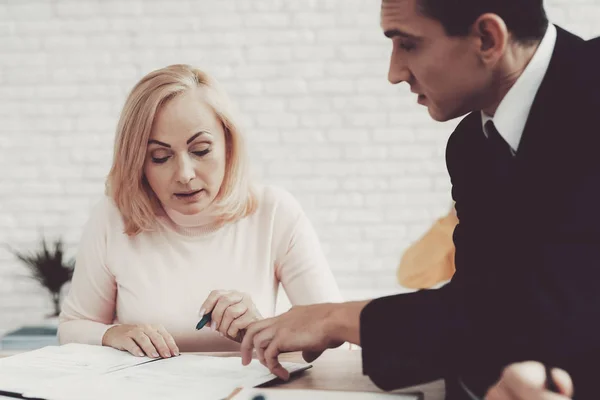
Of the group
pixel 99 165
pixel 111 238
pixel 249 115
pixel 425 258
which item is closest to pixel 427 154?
pixel 249 115

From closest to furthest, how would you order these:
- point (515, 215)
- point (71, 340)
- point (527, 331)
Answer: point (527, 331), point (515, 215), point (71, 340)

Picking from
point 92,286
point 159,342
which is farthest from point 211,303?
point 92,286

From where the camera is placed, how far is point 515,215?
101 centimetres

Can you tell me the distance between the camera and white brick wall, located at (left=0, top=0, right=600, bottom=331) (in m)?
3.25

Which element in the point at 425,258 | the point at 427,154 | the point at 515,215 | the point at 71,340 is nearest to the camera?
the point at 515,215

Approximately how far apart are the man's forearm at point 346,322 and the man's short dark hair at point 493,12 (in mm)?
422

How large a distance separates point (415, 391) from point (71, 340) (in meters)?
0.96

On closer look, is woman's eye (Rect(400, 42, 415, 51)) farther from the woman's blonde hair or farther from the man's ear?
the woman's blonde hair

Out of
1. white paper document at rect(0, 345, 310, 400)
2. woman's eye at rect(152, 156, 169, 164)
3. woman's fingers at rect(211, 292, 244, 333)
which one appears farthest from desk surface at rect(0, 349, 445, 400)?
woman's eye at rect(152, 156, 169, 164)

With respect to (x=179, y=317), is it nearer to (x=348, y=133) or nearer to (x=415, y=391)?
(x=415, y=391)

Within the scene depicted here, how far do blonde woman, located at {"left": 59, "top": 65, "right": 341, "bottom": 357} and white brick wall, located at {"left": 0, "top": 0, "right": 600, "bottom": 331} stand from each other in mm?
1365

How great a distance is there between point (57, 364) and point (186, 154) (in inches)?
24.1

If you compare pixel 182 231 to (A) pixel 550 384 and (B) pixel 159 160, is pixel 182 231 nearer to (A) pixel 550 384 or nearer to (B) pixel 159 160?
(B) pixel 159 160

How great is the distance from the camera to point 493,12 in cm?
102
